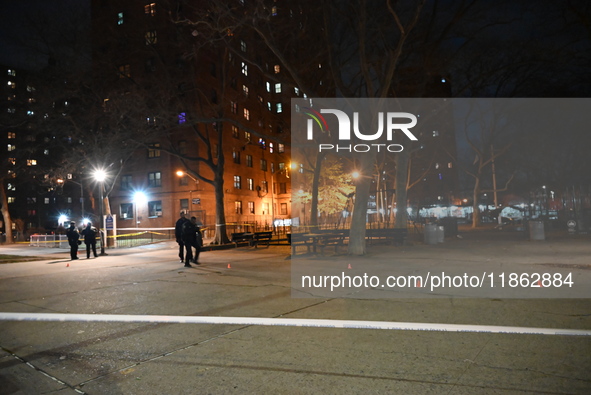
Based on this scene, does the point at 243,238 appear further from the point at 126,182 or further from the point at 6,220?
the point at 6,220

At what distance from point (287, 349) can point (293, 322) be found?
1335 millimetres

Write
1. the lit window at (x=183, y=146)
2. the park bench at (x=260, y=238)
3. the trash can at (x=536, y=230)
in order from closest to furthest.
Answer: the trash can at (x=536, y=230) → the park bench at (x=260, y=238) → the lit window at (x=183, y=146)

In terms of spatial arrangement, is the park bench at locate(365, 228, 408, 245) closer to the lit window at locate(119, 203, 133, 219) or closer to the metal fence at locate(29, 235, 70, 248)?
the metal fence at locate(29, 235, 70, 248)

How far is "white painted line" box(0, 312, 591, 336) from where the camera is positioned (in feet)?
19.5

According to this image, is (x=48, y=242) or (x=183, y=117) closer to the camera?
(x=183, y=117)

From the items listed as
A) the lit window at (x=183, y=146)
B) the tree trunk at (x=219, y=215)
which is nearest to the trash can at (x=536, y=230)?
the tree trunk at (x=219, y=215)

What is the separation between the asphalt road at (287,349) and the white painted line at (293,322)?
0.19 meters

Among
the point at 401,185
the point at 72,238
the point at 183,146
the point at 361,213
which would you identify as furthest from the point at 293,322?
the point at 183,146

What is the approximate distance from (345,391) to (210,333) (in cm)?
271

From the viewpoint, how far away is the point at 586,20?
12453 mm

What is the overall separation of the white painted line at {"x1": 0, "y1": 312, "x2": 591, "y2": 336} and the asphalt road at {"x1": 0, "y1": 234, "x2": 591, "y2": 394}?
19cm

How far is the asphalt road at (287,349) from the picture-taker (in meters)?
4.29

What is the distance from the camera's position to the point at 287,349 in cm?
540

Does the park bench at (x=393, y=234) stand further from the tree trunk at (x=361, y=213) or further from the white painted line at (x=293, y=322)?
the white painted line at (x=293, y=322)
